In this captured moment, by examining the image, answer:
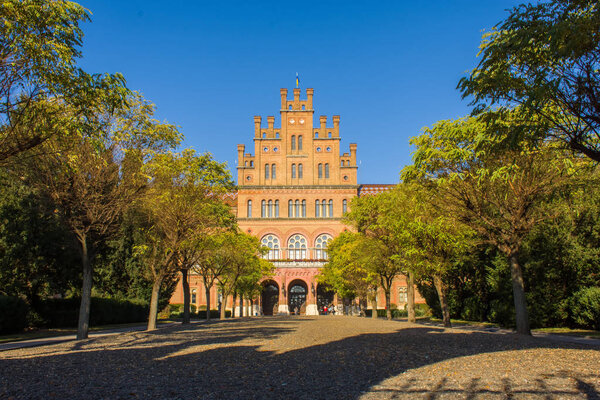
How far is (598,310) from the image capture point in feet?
62.7

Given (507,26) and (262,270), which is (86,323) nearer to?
(507,26)

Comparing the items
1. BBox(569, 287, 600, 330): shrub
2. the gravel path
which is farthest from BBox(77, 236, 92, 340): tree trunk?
BBox(569, 287, 600, 330): shrub

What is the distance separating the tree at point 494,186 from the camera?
628 inches

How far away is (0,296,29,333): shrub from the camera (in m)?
19.9

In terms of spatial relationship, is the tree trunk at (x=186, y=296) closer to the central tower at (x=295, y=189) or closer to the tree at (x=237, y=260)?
the tree at (x=237, y=260)

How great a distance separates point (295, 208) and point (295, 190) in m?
2.47

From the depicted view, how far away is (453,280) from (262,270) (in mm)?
23493

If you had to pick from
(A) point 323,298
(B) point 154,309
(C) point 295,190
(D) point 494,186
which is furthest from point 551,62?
(A) point 323,298

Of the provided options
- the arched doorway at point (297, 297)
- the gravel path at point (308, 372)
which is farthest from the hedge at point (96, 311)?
the arched doorway at point (297, 297)

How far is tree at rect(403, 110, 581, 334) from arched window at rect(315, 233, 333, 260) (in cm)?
4259

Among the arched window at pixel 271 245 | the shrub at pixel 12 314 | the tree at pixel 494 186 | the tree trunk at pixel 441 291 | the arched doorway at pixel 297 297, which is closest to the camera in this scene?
the tree at pixel 494 186

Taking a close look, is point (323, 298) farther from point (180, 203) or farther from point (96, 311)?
point (180, 203)

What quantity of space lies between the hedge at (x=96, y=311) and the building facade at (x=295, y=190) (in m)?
28.6

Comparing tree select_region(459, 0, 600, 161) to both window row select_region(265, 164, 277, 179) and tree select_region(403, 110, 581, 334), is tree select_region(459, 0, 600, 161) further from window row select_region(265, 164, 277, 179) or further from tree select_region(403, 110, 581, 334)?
window row select_region(265, 164, 277, 179)
